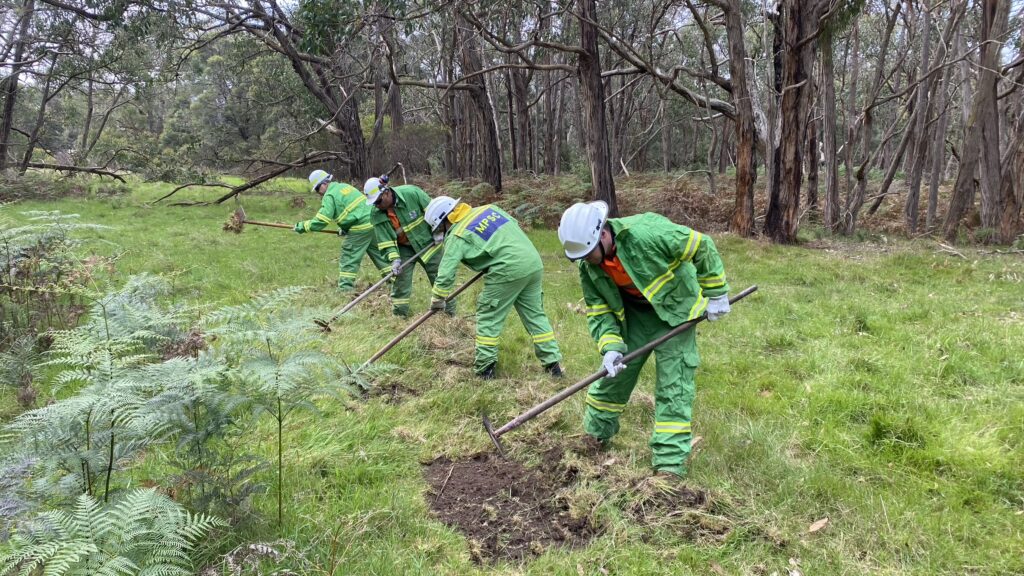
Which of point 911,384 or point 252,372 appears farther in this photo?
point 911,384

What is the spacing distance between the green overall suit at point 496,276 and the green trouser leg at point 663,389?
1384 mm

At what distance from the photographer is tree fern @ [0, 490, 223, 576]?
1966 millimetres

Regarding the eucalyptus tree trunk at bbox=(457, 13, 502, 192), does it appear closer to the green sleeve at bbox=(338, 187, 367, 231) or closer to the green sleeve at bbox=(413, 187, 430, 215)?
the green sleeve at bbox=(338, 187, 367, 231)

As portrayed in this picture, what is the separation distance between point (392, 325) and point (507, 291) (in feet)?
6.80

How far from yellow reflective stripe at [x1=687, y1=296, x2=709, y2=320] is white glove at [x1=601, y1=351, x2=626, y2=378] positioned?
0.49 m

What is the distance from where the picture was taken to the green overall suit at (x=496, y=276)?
17.1 feet

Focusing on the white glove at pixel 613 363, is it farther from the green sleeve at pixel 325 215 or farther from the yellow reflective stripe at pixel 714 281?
the green sleeve at pixel 325 215

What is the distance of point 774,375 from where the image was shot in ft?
16.2

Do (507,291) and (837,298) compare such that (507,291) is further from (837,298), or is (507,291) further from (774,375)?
(837,298)

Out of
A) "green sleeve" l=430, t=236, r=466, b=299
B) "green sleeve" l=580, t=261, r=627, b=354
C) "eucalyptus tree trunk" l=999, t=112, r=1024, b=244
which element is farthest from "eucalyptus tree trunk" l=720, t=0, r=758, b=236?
"green sleeve" l=580, t=261, r=627, b=354

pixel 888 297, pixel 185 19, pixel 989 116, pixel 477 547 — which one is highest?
pixel 185 19

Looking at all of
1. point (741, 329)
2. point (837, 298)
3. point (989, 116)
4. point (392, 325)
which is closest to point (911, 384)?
point (741, 329)

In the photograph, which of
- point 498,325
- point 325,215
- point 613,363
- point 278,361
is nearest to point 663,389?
point 613,363

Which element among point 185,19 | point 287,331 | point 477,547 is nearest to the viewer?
point 287,331
